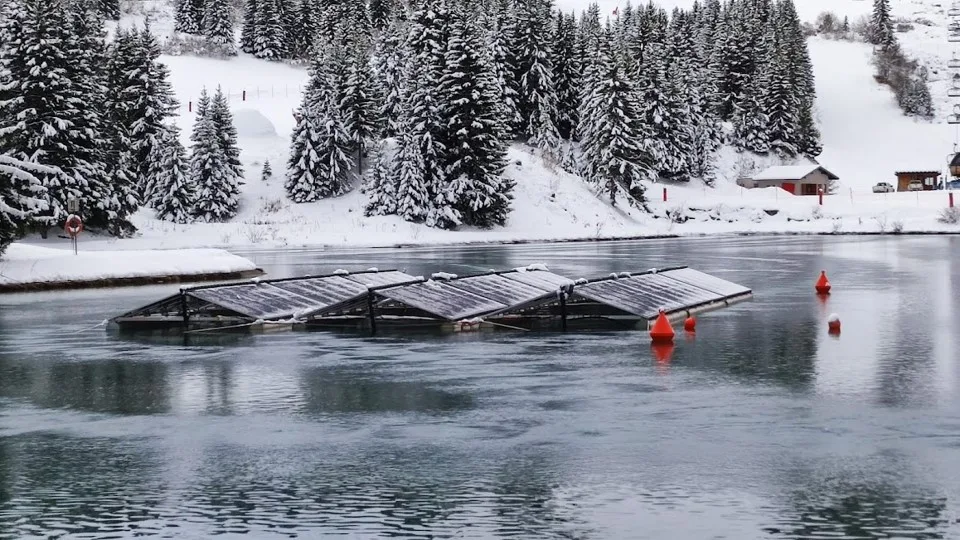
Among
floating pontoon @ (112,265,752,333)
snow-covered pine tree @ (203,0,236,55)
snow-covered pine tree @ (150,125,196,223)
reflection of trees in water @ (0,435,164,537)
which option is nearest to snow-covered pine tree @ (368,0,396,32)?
snow-covered pine tree @ (203,0,236,55)

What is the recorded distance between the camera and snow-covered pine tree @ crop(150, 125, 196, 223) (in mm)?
68750

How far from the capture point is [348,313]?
2548cm

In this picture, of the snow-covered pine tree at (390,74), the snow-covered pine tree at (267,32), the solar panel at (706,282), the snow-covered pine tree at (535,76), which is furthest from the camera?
the snow-covered pine tree at (267,32)

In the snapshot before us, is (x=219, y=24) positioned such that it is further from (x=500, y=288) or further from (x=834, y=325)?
(x=834, y=325)

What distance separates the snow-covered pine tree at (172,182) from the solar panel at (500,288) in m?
43.6

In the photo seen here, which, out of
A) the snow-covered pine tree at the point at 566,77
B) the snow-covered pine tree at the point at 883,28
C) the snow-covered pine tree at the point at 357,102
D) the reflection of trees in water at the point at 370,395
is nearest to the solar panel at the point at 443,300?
the reflection of trees in water at the point at 370,395

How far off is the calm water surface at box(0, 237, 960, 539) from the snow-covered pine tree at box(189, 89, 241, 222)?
48.4 metres

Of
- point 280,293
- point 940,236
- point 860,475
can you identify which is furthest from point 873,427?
point 940,236

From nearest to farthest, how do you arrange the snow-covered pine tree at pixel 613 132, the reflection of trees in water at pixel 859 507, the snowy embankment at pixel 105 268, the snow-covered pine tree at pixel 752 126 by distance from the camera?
the reflection of trees in water at pixel 859 507, the snowy embankment at pixel 105 268, the snow-covered pine tree at pixel 613 132, the snow-covered pine tree at pixel 752 126

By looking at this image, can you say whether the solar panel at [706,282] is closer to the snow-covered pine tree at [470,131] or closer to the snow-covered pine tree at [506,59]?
the snow-covered pine tree at [470,131]

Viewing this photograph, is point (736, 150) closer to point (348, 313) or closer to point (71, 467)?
point (348, 313)

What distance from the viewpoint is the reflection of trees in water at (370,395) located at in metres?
14.7

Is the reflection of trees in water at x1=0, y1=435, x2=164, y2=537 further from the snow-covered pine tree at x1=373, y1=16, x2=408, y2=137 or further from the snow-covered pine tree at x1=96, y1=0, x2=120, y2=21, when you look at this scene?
the snow-covered pine tree at x1=96, y1=0, x2=120, y2=21

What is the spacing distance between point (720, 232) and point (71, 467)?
2823 inches
